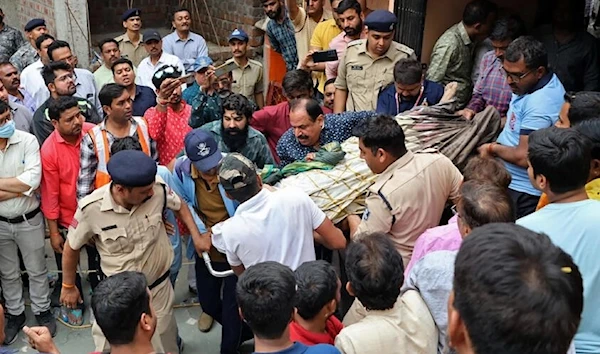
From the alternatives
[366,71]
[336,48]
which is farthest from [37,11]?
[366,71]

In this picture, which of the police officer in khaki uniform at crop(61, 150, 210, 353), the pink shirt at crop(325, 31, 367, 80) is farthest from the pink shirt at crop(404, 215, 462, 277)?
the pink shirt at crop(325, 31, 367, 80)

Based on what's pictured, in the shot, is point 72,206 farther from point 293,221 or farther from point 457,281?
point 457,281

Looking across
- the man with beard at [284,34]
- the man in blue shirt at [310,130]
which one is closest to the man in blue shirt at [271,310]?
the man in blue shirt at [310,130]

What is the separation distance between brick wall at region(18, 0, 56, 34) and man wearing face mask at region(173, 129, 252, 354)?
5388 millimetres

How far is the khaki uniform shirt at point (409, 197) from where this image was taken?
11.0 ft

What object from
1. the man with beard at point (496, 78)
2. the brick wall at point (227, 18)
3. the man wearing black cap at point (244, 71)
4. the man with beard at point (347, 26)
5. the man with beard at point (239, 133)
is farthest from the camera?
the brick wall at point (227, 18)

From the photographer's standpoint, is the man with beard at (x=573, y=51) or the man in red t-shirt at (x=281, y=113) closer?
the man with beard at (x=573, y=51)

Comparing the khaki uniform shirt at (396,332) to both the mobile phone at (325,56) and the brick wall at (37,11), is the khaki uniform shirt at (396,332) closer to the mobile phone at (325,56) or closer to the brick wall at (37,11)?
A: the mobile phone at (325,56)

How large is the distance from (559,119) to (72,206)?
11.4ft

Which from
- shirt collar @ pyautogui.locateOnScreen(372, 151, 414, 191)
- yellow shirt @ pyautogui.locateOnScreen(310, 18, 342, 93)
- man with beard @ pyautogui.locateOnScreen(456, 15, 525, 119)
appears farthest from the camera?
yellow shirt @ pyautogui.locateOnScreen(310, 18, 342, 93)

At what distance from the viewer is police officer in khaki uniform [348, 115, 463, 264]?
132 inches

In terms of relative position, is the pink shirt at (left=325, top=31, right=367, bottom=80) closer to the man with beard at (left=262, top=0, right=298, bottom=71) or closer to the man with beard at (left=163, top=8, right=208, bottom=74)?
the man with beard at (left=262, top=0, right=298, bottom=71)

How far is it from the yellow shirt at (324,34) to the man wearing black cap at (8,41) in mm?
3823

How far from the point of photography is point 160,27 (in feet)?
36.6
